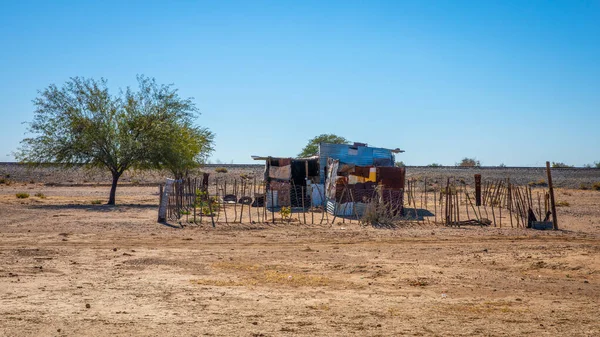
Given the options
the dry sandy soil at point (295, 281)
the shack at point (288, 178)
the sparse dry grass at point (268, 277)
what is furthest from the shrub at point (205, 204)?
the sparse dry grass at point (268, 277)

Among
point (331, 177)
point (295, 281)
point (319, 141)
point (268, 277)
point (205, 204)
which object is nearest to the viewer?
point (295, 281)

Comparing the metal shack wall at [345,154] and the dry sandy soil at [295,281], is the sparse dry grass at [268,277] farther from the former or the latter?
the metal shack wall at [345,154]

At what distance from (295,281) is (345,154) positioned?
19217 millimetres

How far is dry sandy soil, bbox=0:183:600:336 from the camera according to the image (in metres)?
8.02

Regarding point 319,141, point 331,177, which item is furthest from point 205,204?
point 319,141

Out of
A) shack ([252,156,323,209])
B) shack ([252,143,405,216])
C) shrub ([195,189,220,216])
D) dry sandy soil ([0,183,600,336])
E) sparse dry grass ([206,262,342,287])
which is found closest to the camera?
dry sandy soil ([0,183,600,336])

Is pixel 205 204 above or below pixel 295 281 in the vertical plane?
above

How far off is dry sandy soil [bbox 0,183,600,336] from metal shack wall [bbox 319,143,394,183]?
10.2 metres

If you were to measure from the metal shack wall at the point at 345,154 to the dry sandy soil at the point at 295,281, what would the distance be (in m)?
10.2

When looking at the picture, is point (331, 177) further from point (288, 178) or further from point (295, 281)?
point (295, 281)

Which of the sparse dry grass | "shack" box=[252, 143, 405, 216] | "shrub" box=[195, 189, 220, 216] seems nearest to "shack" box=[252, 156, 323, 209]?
"shack" box=[252, 143, 405, 216]

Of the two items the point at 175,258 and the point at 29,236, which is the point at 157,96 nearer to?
the point at 29,236

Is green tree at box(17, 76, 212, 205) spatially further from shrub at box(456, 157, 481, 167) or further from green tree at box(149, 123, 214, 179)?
shrub at box(456, 157, 481, 167)

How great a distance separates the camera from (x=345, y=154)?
29.9 meters
